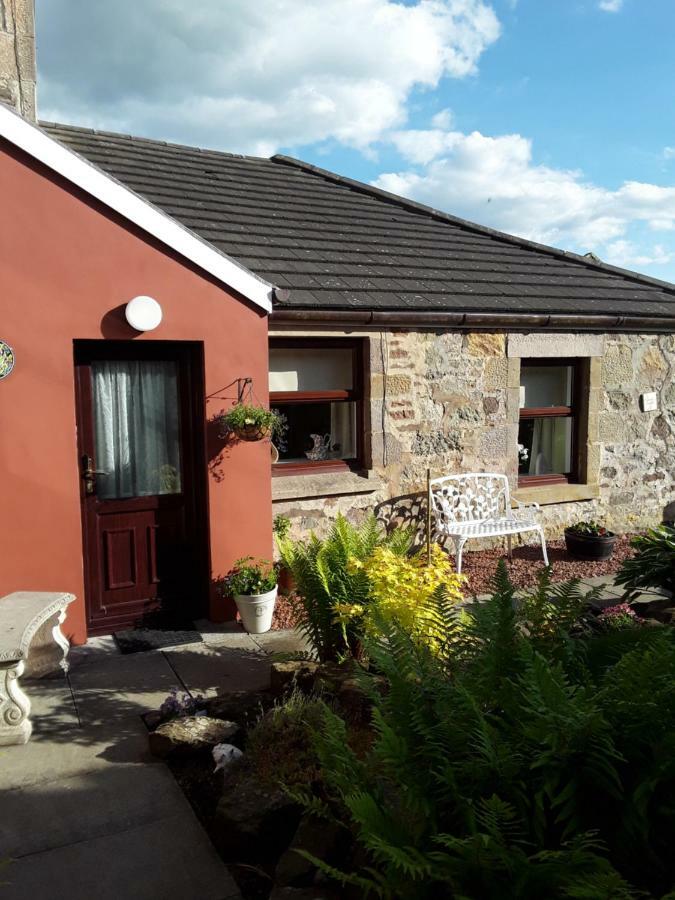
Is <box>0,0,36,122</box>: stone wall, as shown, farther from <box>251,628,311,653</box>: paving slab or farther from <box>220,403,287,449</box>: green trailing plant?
<box>251,628,311,653</box>: paving slab

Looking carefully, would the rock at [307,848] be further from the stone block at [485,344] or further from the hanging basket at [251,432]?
the stone block at [485,344]

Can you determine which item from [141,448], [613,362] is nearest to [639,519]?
[613,362]

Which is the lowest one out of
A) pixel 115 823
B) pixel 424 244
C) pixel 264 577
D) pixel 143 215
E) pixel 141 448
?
pixel 115 823

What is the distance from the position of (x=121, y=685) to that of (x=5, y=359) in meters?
2.48

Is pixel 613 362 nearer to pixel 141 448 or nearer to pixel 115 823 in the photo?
pixel 141 448

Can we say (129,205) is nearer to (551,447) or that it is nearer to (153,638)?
(153,638)

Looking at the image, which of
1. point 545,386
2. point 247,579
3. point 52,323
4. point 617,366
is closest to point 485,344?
point 545,386

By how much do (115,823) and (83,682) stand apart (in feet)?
5.58

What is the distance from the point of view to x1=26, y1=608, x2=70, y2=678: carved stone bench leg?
4.84 metres

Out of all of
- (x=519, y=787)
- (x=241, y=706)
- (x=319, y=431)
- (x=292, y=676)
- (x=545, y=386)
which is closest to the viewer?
(x=519, y=787)

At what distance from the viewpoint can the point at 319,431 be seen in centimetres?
738

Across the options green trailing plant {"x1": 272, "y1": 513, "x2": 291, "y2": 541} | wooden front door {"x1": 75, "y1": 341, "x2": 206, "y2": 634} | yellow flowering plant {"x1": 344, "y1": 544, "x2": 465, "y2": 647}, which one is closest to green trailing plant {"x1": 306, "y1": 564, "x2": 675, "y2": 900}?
yellow flowering plant {"x1": 344, "y1": 544, "x2": 465, "y2": 647}

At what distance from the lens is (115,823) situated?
3254 millimetres

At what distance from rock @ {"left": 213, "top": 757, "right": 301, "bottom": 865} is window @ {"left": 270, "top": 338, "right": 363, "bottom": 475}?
410 cm
